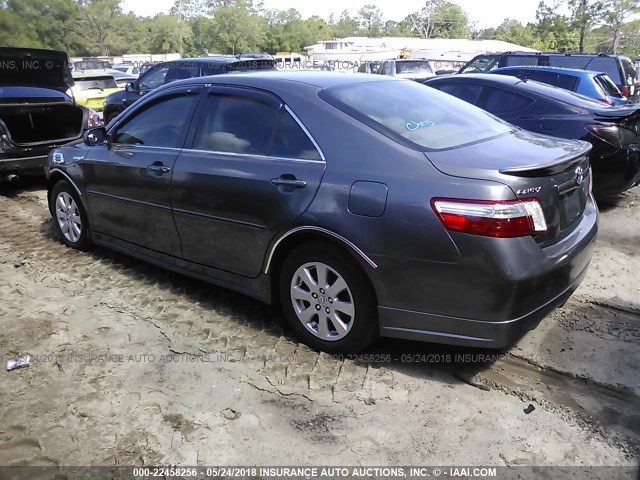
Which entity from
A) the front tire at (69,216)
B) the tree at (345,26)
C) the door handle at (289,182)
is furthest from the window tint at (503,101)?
the tree at (345,26)

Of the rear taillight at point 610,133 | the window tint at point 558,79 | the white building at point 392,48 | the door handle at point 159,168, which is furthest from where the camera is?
the white building at point 392,48

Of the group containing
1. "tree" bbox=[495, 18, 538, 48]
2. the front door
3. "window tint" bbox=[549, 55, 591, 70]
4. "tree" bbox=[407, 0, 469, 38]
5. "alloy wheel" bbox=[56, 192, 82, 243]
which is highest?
"tree" bbox=[407, 0, 469, 38]

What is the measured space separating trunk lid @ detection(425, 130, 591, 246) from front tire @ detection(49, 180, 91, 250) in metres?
3.54

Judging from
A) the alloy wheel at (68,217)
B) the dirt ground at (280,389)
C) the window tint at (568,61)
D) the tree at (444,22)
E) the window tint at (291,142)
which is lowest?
the dirt ground at (280,389)

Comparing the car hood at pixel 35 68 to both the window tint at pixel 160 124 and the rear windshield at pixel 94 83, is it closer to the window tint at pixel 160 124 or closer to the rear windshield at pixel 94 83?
the window tint at pixel 160 124

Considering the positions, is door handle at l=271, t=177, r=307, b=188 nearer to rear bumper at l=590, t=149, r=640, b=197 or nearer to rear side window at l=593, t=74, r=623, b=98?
rear bumper at l=590, t=149, r=640, b=197

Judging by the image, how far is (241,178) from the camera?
3568mm

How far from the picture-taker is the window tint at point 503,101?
6273mm

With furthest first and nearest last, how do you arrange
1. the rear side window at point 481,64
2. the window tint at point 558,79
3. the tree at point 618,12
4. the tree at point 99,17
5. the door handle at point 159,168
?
the tree at point 99,17 → the tree at point 618,12 → the rear side window at point 481,64 → the window tint at point 558,79 → the door handle at point 159,168

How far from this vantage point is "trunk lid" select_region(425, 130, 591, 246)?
110 inches

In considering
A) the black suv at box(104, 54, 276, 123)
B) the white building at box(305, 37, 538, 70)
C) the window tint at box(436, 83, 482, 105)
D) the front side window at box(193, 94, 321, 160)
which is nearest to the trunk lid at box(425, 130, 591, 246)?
the front side window at box(193, 94, 321, 160)

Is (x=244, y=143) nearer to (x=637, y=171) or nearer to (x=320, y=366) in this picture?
(x=320, y=366)

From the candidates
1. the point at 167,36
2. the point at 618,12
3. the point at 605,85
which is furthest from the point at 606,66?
the point at 167,36

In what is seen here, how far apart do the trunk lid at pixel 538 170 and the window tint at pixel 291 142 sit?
2.44 feet
